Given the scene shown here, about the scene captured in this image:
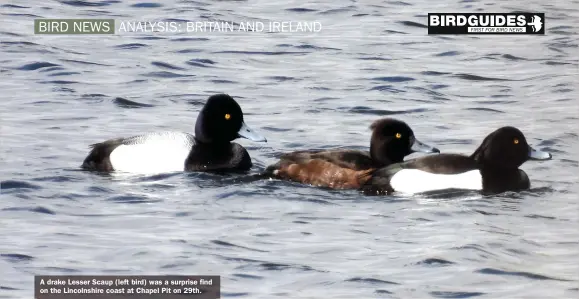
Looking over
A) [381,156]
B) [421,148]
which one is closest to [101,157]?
[381,156]

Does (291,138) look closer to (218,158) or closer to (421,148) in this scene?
(218,158)

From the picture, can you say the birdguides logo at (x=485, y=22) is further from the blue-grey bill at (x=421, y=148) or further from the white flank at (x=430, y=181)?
the white flank at (x=430, y=181)

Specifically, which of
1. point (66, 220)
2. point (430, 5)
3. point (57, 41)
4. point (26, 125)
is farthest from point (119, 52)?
point (66, 220)

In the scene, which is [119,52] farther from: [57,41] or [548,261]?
[548,261]

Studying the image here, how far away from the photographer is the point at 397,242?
769 centimetres

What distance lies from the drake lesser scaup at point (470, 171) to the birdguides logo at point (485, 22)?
0.85 metres

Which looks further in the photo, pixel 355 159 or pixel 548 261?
pixel 355 159

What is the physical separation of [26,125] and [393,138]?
10.6ft

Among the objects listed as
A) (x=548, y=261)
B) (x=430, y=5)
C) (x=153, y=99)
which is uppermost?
(x=430, y=5)

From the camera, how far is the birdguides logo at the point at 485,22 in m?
9.68

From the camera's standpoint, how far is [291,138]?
36.1 ft

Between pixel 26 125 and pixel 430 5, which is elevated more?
pixel 430 5

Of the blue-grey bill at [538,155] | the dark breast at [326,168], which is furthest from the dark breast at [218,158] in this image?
Answer: the blue-grey bill at [538,155]

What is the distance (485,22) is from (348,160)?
5.99 ft
